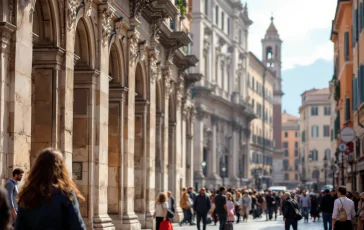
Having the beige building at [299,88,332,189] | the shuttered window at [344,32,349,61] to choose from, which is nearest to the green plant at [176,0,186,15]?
the shuttered window at [344,32,349,61]

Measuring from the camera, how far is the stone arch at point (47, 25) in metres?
20.4

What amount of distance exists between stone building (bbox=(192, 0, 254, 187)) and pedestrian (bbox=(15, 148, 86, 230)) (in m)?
56.3

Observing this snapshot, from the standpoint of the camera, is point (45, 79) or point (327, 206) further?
point (327, 206)

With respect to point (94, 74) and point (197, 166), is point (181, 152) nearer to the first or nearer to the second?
point (94, 74)

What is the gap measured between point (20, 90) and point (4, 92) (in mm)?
655

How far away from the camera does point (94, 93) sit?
80.6ft

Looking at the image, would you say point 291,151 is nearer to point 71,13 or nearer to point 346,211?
point 71,13

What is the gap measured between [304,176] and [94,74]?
125m

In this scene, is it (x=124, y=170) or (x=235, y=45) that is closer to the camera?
(x=124, y=170)

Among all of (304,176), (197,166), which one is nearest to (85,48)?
(197,166)

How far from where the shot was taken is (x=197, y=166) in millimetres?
68312

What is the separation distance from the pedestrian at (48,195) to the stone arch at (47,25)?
1359 centimetres

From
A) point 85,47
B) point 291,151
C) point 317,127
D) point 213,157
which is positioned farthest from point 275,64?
point 85,47

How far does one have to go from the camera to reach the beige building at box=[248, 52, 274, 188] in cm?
9906
